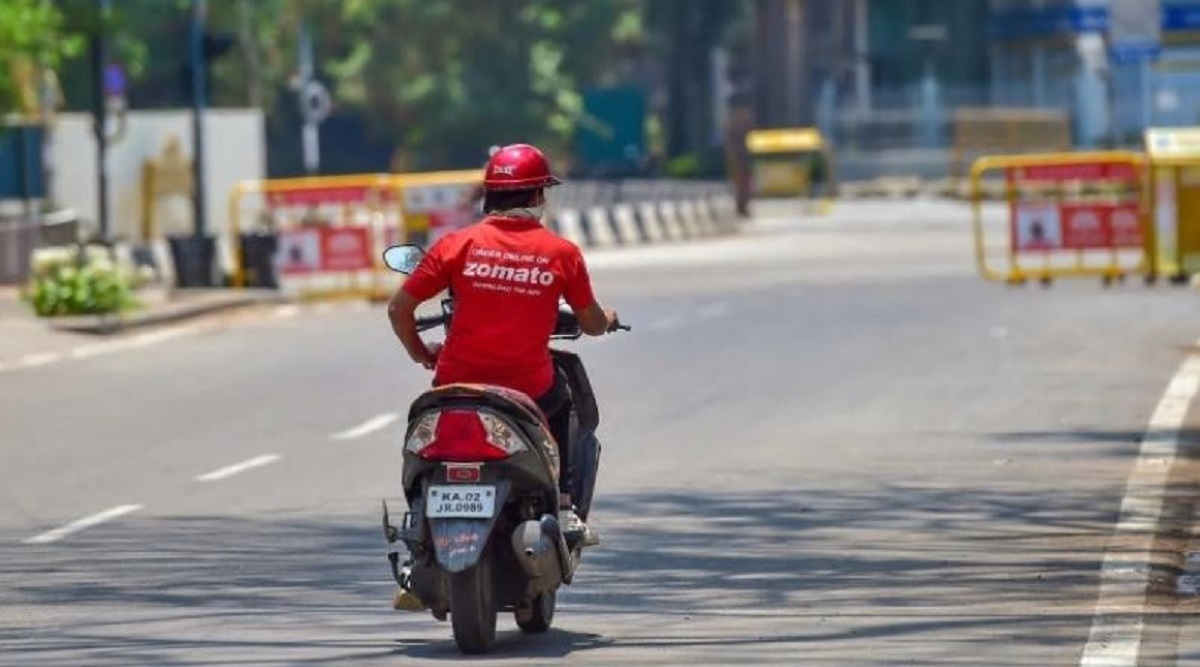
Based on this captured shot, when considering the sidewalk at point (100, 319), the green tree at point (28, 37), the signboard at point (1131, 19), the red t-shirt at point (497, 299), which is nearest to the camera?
the red t-shirt at point (497, 299)

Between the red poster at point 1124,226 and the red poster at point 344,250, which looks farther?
the red poster at point 344,250

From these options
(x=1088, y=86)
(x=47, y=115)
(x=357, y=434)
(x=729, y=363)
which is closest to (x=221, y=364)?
(x=729, y=363)

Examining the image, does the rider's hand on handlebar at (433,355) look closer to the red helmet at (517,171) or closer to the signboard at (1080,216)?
the red helmet at (517,171)

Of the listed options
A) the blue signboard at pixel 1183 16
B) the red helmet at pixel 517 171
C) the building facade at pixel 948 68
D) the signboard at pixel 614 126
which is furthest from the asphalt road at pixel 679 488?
the signboard at pixel 614 126

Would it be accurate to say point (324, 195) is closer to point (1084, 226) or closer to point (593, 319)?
point (1084, 226)

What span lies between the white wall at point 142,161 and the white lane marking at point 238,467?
996 inches

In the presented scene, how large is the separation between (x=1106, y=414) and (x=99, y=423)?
20.5 feet

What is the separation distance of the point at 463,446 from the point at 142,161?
1408 inches

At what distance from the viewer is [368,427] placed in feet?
68.5

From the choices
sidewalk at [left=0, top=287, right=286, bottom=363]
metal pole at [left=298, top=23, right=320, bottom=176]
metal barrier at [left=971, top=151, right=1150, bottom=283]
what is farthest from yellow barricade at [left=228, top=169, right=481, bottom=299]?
metal pole at [left=298, top=23, right=320, bottom=176]

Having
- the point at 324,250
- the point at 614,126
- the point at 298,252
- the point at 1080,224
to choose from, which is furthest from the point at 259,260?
the point at 614,126

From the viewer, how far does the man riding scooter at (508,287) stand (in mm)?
10828

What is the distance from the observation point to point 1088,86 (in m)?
82.8

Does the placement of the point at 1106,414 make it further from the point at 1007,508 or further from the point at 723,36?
the point at 723,36
